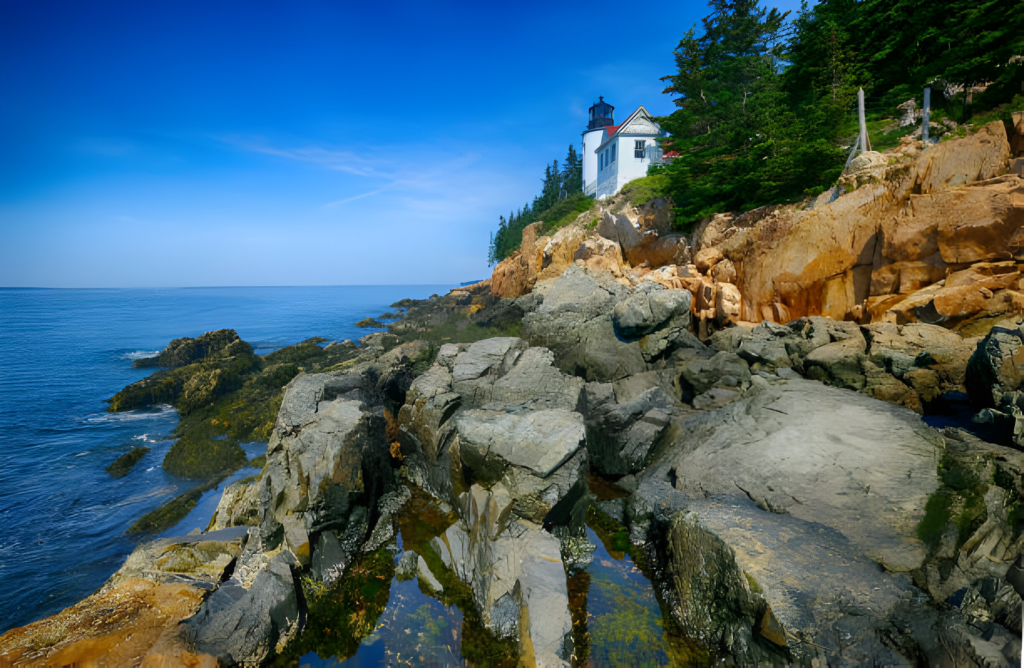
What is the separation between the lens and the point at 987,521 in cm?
597

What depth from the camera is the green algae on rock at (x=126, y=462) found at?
13891 mm

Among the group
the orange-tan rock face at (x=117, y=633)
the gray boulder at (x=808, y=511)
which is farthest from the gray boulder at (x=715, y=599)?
the orange-tan rock face at (x=117, y=633)

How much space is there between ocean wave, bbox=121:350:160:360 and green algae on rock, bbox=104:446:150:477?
48.7 ft

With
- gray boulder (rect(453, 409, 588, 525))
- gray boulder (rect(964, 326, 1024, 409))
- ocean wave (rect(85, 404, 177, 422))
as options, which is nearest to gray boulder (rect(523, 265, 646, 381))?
gray boulder (rect(453, 409, 588, 525))

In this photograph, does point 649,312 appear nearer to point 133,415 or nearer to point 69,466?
point 69,466

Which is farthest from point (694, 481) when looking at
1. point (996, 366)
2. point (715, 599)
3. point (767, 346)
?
point (767, 346)

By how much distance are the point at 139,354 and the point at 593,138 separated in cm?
4675

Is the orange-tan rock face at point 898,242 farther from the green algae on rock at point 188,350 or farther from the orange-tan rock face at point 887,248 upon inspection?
the green algae on rock at point 188,350

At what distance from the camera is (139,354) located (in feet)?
89.7

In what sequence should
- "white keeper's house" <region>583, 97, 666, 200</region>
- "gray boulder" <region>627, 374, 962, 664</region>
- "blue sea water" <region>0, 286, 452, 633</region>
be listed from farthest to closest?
"white keeper's house" <region>583, 97, 666, 200</region> < "blue sea water" <region>0, 286, 452, 633</region> < "gray boulder" <region>627, 374, 962, 664</region>

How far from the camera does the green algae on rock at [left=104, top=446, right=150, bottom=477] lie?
45.6 feet

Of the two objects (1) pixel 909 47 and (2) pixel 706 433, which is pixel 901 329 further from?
(1) pixel 909 47

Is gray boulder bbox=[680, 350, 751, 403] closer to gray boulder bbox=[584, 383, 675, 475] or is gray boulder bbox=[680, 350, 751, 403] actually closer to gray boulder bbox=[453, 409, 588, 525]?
gray boulder bbox=[584, 383, 675, 475]

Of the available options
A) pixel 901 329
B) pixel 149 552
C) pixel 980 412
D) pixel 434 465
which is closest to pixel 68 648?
pixel 149 552
